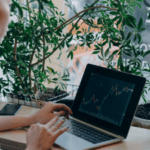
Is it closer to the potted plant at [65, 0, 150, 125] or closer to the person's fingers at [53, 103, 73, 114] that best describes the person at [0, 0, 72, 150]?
the person's fingers at [53, 103, 73, 114]

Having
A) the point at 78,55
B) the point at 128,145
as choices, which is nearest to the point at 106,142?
the point at 128,145

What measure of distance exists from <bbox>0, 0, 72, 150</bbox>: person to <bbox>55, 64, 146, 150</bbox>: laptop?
5 cm

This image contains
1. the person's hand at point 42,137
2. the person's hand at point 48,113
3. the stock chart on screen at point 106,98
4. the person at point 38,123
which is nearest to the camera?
the person at point 38,123

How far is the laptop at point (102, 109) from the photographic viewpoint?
71cm

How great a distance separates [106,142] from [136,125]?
0.28 meters

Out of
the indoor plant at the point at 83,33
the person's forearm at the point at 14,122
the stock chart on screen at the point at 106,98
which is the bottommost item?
the person's forearm at the point at 14,122

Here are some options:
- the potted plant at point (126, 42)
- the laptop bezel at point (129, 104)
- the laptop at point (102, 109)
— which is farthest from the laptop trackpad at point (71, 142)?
the potted plant at point (126, 42)

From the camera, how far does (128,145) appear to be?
0.71m

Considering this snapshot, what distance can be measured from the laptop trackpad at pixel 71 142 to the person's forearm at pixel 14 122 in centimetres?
19

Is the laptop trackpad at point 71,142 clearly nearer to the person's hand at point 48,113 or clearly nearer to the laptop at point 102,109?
the laptop at point 102,109

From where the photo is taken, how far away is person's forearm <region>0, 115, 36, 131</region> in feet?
2.62

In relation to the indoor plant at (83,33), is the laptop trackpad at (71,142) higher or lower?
lower

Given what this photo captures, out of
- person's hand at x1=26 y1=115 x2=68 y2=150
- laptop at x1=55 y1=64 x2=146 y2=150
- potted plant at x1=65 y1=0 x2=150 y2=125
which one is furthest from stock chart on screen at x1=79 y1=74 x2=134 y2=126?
person's hand at x1=26 y1=115 x2=68 y2=150

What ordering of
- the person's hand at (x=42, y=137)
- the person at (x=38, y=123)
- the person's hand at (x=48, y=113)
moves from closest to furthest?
the person at (x=38, y=123), the person's hand at (x=42, y=137), the person's hand at (x=48, y=113)
